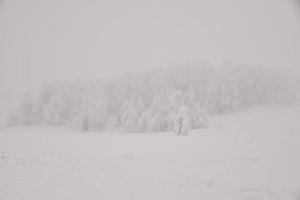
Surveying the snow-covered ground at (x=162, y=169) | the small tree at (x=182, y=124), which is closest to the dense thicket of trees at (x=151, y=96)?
the small tree at (x=182, y=124)

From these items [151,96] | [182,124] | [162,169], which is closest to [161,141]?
[182,124]

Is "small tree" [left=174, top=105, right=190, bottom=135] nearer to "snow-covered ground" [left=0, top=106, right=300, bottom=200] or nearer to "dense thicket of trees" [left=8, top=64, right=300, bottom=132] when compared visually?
"snow-covered ground" [left=0, top=106, right=300, bottom=200]

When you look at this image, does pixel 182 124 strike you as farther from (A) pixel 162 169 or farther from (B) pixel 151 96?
(B) pixel 151 96

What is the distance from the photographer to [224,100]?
66.9 ft

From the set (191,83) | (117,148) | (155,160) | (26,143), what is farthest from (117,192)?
(191,83)

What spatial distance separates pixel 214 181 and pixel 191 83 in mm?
17763

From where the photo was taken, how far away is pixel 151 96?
2186 centimetres

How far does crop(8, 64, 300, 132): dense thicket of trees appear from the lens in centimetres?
1877

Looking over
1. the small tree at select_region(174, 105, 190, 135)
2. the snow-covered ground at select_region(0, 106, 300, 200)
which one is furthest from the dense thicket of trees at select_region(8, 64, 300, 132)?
the snow-covered ground at select_region(0, 106, 300, 200)

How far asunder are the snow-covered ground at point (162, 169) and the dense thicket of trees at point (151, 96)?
7.26 m

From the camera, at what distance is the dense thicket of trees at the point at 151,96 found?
18766mm

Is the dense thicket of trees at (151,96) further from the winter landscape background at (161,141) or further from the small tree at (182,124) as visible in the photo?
the small tree at (182,124)

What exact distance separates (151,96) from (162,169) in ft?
47.9

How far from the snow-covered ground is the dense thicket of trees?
23.8 feet
